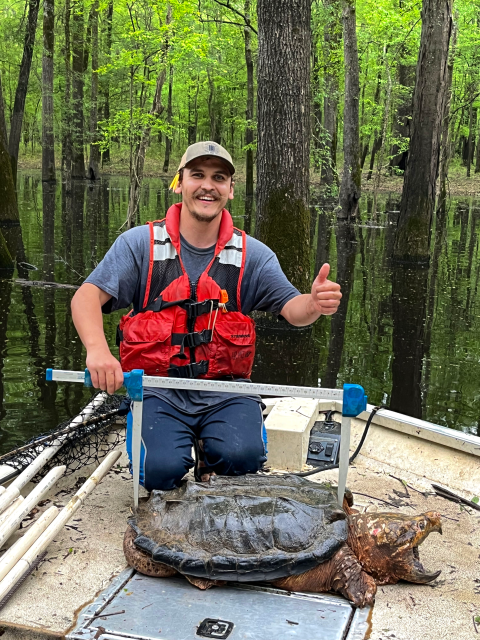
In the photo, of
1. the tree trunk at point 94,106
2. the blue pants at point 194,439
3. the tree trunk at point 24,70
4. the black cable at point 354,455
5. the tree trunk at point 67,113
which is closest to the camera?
the blue pants at point 194,439

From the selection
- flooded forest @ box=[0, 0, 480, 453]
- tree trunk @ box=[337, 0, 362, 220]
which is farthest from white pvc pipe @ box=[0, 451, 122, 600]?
tree trunk @ box=[337, 0, 362, 220]

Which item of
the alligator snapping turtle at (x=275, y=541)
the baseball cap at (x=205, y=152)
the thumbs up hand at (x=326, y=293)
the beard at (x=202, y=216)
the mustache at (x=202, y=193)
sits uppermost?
the baseball cap at (x=205, y=152)

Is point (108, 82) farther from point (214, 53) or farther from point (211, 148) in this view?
point (211, 148)

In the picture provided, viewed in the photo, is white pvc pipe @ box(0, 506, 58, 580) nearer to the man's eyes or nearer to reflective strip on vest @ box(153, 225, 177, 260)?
reflective strip on vest @ box(153, 225, 177, 260)

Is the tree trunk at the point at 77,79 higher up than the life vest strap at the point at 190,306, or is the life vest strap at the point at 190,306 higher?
the tree trunk at the point at 77,79

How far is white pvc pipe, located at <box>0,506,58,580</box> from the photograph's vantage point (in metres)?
2.99

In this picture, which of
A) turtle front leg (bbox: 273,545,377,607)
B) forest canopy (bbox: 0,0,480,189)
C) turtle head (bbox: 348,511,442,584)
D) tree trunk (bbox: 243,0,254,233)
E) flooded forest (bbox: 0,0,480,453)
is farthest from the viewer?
tree trunk (bbox: 243,0,254,233)

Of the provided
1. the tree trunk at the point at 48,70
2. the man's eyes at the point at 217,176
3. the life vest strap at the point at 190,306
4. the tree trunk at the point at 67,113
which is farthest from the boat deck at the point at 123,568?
the tree trunk at the point at 67,113

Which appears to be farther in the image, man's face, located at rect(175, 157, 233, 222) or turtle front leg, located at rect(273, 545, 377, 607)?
man's face, located at rect(175, 157, 233, 222)

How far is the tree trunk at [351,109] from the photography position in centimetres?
1850

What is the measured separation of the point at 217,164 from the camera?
12.9 feet

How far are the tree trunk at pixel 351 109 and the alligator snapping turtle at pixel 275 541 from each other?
17330 mm

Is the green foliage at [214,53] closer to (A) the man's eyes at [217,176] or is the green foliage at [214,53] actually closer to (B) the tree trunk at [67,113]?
(B) the tree trunk at [67,113]

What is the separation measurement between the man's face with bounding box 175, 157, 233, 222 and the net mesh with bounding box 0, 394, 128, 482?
135 cm
